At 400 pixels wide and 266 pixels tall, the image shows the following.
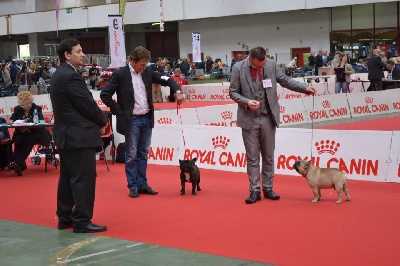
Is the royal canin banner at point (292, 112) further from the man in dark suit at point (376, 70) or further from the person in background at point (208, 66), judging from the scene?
the person in background at point (208, 66)

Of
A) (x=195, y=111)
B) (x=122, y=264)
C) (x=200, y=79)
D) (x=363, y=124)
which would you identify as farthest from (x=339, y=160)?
(x=200, y=79)

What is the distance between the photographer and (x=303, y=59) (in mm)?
42344

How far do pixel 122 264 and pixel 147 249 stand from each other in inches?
19.0

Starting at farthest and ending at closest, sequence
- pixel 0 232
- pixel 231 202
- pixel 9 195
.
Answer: pixel 9 195, pixel 231 202, pixel 0 232

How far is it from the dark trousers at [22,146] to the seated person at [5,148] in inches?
6.3

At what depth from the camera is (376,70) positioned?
22.2 m

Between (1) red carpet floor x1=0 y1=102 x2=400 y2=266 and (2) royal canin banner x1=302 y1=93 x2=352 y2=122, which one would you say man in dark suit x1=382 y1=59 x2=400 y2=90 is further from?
(1) red carpet floor x1=0 y1=102 x2=400 y2=266

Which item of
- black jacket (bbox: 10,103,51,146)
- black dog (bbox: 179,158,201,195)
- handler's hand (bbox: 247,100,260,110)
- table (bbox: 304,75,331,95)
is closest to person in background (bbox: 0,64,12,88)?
table (bbox: 304,75,331,95)

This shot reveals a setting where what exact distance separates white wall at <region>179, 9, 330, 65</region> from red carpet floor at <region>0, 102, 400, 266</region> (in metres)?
33.6

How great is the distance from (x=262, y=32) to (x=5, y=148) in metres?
34.7

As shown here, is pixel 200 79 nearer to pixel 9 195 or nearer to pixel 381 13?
pixel 381 13

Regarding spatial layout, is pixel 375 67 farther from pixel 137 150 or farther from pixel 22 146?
pixel 137 150

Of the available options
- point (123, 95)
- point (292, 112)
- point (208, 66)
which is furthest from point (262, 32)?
point (123, 95)

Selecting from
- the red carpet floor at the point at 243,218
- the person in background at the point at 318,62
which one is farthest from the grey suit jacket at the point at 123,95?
the person in background at the point at 318,62
